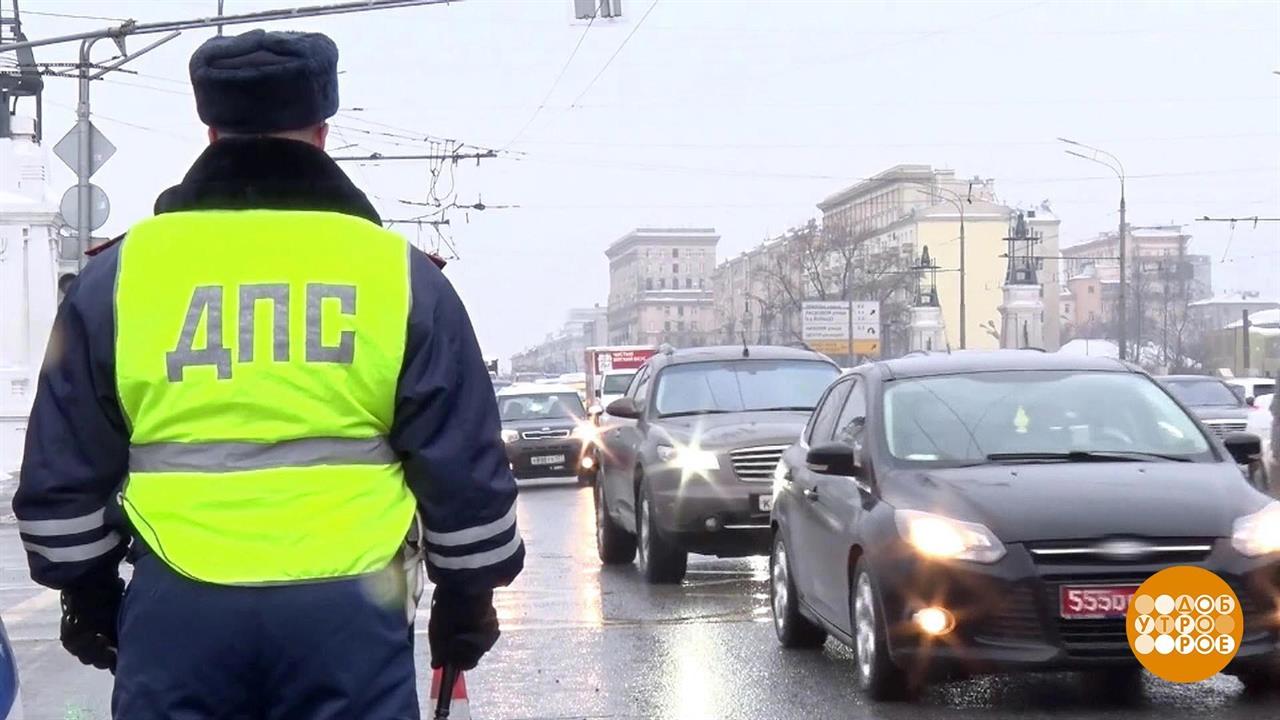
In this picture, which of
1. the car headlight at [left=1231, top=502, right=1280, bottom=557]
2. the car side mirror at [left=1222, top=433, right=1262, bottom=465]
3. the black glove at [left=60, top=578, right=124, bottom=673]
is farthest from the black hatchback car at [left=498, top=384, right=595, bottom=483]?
the black glove at [left=60, top=578, right=124, bottom=673]

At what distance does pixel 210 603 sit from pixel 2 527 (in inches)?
947

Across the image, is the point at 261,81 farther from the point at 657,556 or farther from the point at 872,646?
the point at 657,556

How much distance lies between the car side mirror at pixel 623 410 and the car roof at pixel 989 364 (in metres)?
5.18

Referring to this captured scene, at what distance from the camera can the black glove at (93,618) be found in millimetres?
3514

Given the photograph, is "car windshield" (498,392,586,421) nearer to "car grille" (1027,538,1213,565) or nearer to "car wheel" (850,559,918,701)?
"car wheel" (850,559,918,701)

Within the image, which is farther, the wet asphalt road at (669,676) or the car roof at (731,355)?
the car roof at (731,355)

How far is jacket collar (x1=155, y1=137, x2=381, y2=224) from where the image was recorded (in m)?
3.46

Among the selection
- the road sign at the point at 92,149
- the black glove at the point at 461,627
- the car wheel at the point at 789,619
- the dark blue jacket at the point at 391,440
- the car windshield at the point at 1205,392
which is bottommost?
the car windshield at the point at 1205,392

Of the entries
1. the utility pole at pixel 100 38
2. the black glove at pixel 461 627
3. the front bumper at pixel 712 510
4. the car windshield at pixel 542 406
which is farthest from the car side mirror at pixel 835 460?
the car windshield at pixel 542 406

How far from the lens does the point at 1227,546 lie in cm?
805

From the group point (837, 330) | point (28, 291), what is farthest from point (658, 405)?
point (837, 330)

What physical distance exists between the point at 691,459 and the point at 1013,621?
6271 millimetres

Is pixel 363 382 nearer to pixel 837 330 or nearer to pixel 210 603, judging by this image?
pixel 210 603

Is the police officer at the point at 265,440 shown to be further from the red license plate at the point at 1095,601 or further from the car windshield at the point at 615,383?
the car windshield at the point at 615,383
